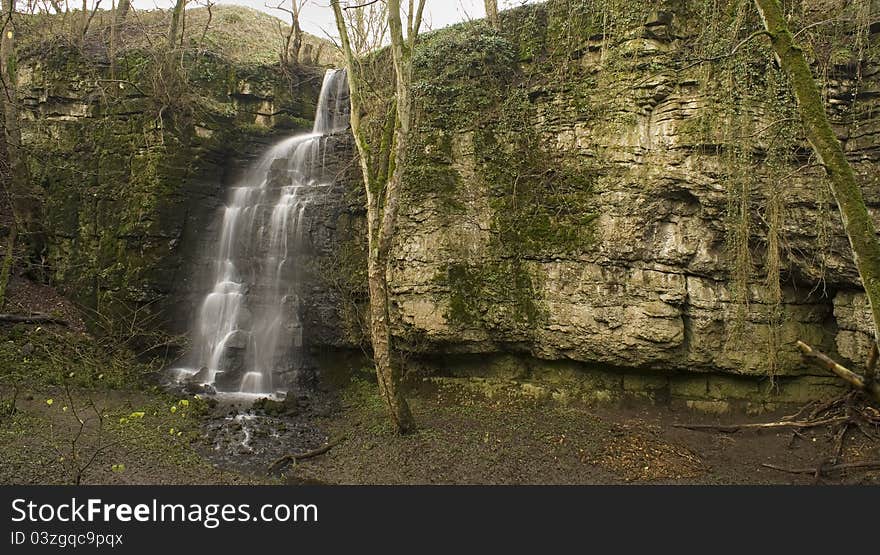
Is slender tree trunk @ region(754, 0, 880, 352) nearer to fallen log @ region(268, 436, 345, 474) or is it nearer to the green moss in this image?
the green moss

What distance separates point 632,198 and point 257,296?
9641 millimetres

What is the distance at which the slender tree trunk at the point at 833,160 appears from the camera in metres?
5.54

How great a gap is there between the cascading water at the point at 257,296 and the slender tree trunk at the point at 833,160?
11146 millimetres

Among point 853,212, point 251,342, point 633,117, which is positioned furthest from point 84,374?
point 853,212

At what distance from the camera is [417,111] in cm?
1213

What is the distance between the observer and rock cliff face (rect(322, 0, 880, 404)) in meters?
9.87

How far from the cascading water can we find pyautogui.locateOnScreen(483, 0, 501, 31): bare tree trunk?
19.4ft

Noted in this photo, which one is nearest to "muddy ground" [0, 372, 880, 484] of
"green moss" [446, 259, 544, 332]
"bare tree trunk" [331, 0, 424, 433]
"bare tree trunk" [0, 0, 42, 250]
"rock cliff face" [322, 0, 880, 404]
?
"bare tree trunk" [331, 0, 424, 433]

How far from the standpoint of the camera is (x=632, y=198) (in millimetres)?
10602

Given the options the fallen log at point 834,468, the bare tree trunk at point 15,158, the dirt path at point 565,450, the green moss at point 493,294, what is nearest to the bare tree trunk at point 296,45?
the bare tree trunk at point 15,158

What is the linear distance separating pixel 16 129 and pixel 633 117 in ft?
54.4

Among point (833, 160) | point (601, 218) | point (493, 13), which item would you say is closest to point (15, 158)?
point (493, 13)

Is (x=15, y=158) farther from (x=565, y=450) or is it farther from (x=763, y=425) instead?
(x=763, y=425)

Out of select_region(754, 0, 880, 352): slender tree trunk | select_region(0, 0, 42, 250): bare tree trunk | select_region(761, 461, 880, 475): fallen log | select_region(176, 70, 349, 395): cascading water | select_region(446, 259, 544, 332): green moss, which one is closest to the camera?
select_region(754, 0, 880, 352): slender tree trunk
